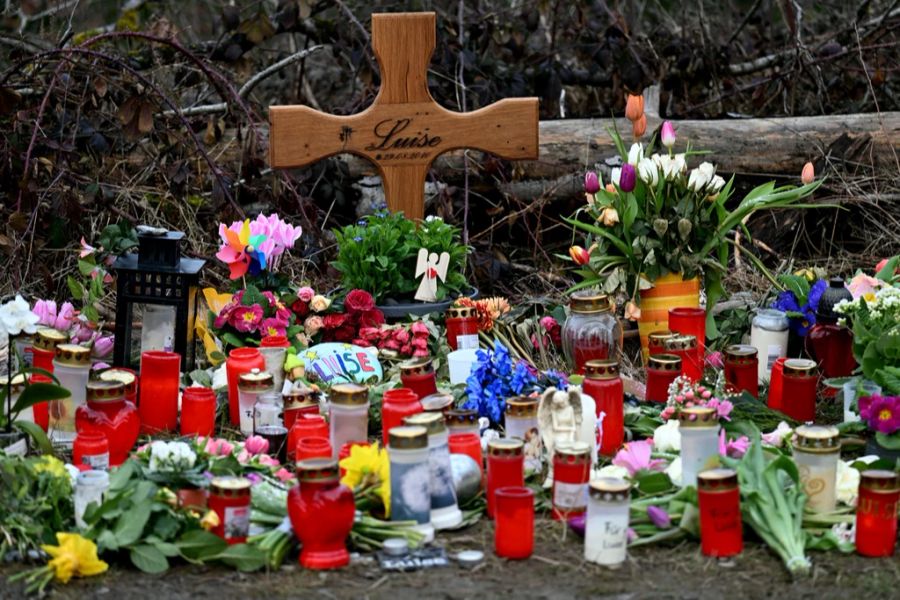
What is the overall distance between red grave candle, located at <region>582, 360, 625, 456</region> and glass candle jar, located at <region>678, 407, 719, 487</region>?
1.39 feet

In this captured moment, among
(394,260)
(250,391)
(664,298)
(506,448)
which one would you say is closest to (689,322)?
(664,298)

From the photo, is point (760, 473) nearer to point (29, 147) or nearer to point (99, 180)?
point (29, 147)

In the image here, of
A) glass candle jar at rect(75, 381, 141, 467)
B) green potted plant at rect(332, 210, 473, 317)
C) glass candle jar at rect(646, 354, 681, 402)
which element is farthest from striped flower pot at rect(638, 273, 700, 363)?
glass candle jar at rect(75, 381, 141, 467)

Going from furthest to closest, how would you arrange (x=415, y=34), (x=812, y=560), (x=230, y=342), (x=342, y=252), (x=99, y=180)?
(x=99, y=180), (x=415, y=34), (x=342, y=252), (x=230, y=342), (x=812, y=560)

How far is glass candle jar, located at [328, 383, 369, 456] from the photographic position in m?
3.42

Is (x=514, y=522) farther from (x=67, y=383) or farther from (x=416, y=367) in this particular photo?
(x=67, y=383)

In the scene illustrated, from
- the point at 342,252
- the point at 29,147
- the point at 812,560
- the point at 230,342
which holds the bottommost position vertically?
the point at 812,560

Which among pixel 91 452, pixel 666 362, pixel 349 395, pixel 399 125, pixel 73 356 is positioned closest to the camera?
pixel 91 452

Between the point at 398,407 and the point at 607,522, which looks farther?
the point at 398,407

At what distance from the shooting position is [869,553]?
2945 mm

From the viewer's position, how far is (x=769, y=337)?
4.38m

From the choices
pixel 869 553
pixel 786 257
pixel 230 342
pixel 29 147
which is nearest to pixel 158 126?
pixel 29 147

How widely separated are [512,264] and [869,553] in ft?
11.2

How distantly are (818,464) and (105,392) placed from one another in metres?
1.91
